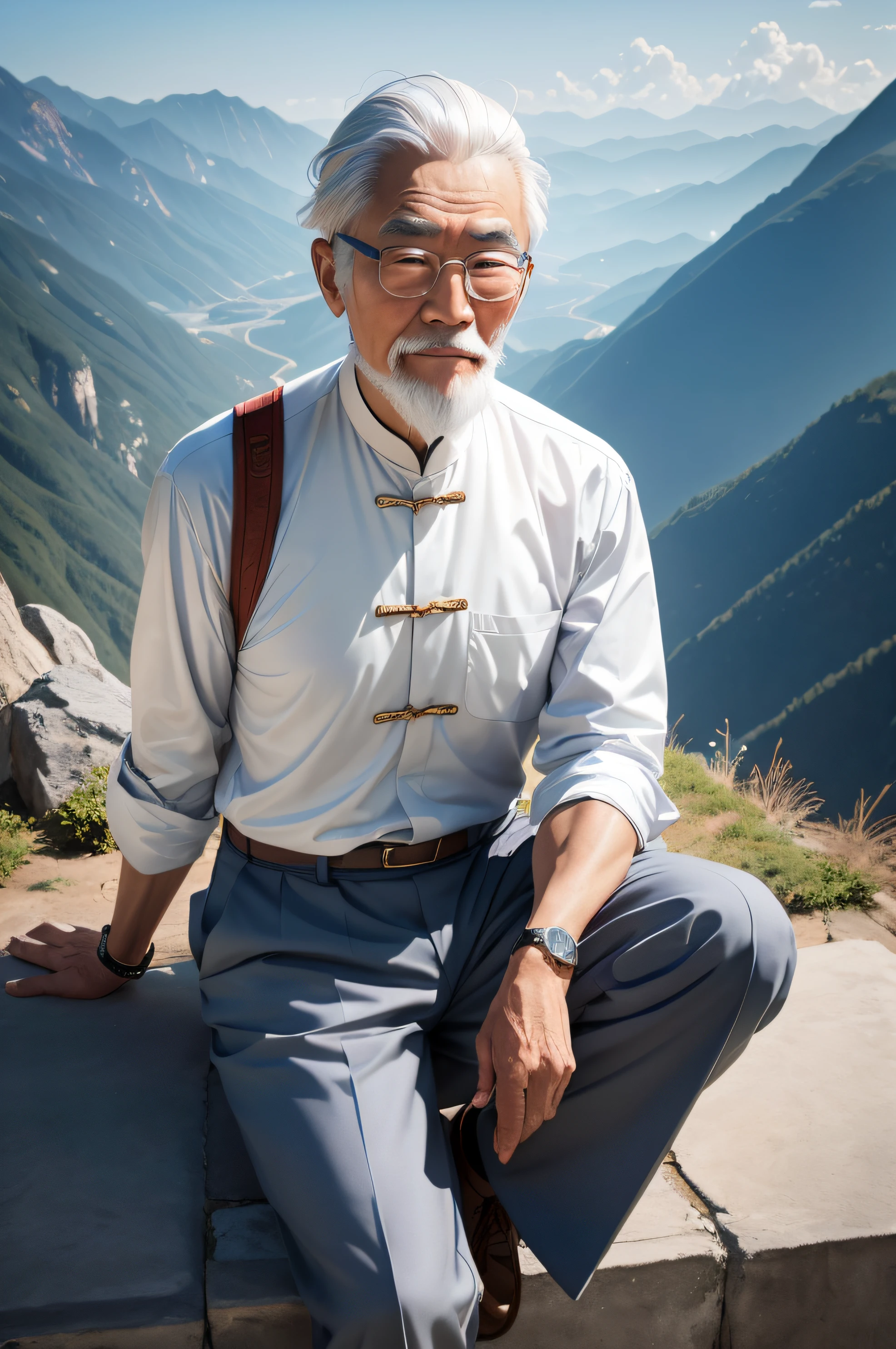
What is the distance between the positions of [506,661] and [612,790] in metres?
0.30

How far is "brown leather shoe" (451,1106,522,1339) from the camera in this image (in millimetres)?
1431

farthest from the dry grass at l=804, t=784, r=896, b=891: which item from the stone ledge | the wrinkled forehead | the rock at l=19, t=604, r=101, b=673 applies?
the rock at l=19, t=604, r=101, b=673

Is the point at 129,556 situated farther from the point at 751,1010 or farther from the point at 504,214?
the point at 751,1010

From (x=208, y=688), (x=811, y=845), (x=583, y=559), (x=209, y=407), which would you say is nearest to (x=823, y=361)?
(x=811, y=845)

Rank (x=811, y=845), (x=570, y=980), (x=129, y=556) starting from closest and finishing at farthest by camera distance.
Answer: (x=570, y=980) → (x=811, y=845) → (x=129, y=556)

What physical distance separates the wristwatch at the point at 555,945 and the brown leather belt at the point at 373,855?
0.30m

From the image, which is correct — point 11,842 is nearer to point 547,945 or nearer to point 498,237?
point 547,945

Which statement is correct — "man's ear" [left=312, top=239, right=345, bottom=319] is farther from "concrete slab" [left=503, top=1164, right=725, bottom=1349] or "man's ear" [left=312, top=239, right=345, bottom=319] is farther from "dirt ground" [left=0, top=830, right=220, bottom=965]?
"dirt ground" [left=0, top=830, right=220, bottom=965]

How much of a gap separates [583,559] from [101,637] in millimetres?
4901

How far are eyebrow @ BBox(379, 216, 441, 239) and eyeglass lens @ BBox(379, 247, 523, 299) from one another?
0.02 m

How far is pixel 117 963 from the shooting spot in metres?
1.92

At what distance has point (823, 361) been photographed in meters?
6.80

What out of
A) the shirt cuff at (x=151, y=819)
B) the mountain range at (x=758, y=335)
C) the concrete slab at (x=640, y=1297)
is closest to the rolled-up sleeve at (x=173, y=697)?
the shirt cuff at (x=151, y=819)

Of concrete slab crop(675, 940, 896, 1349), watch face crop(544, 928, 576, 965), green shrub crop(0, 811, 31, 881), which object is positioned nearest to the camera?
watch face crop(544, 928, 576, 965)
